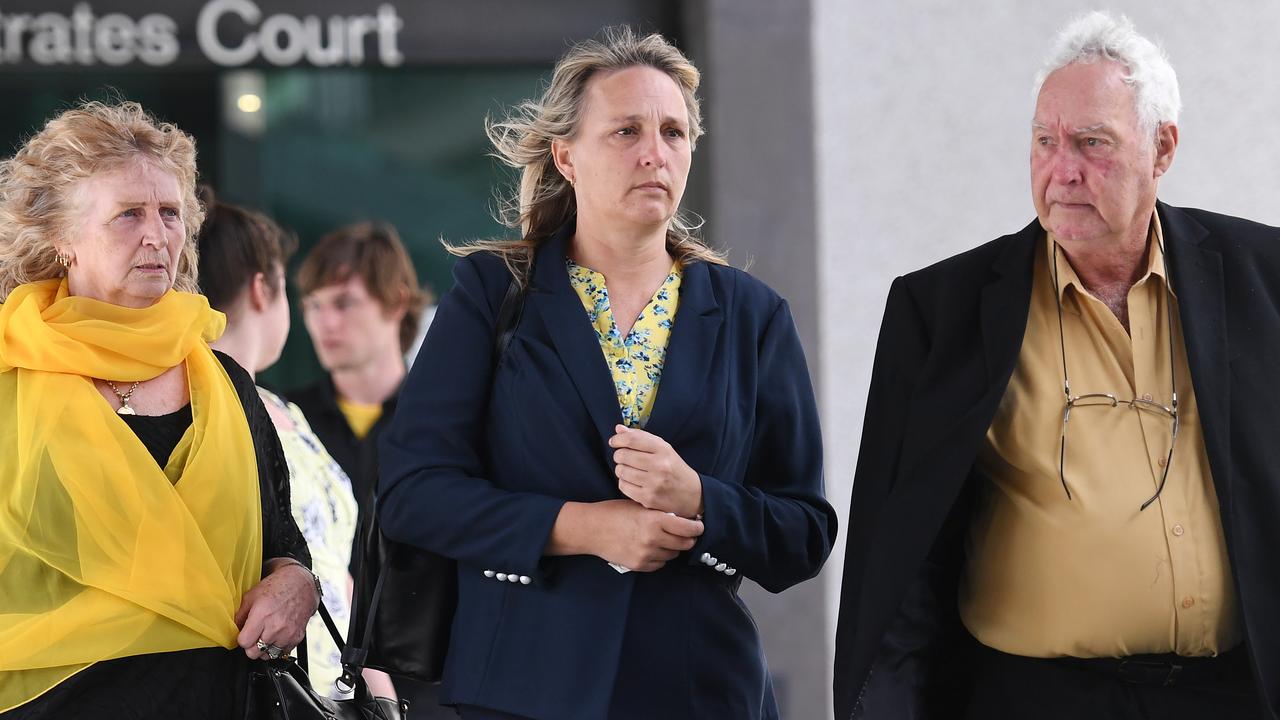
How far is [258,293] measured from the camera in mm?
4160

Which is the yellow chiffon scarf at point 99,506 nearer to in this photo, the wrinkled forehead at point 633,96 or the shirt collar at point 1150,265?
the wrinkled forehead at point 633,96

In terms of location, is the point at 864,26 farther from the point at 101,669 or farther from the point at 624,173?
the point at 101,669

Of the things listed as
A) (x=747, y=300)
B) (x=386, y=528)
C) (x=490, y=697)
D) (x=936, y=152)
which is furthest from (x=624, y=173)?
(x=936, y=152)

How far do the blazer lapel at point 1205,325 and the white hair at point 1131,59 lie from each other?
0.21 m

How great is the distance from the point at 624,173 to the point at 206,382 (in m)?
0.95

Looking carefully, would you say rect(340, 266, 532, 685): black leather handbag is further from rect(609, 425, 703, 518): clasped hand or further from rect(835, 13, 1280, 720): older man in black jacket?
rect(835, 13, 1280, 720): older man in black jacket

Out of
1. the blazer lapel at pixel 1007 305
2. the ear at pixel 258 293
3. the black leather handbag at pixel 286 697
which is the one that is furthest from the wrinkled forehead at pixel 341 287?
the blazer lapel at pixel 1007 305

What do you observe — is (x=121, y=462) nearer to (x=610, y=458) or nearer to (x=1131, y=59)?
(x=610, y=458)

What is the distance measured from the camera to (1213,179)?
262 inches

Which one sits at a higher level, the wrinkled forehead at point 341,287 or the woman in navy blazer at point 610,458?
the wrinkled forehead at point 341,287

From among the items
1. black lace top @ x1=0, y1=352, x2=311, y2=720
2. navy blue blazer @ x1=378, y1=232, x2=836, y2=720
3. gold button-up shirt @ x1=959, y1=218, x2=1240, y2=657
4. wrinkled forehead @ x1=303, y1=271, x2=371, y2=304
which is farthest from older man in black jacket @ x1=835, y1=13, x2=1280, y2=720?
wrinkled forehead @ x1=303, y1=271, x2=371, y2=304

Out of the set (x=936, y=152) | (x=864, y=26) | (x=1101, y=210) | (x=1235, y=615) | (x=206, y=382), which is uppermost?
(x=864, y=26)

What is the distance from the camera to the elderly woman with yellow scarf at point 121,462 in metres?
2.82

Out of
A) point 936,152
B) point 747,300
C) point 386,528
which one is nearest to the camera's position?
point 386,528
